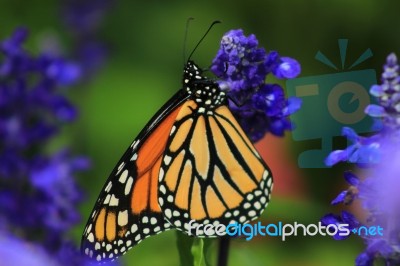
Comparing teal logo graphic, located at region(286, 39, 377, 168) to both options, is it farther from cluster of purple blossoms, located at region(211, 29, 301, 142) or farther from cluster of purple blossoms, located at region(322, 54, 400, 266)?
cluster of purple blossoms, located at region(322, 54, 400, 266)

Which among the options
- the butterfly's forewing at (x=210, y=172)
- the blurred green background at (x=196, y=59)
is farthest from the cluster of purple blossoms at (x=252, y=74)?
the blurred green background at (x=196, y=59)

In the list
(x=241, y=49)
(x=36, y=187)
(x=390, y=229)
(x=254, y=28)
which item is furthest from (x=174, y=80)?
(x=390, y=229)

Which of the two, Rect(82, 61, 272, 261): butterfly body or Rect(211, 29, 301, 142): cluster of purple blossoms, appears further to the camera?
Rect(82, 61, 272, 261): butterfly body

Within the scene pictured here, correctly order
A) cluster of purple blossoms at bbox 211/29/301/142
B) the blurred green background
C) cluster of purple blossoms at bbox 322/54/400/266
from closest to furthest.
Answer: cluster of purple blossoms at bbox 322/54/400/266, cluster of purple blossoms at bbox 211/29/301/142, the blurred green background

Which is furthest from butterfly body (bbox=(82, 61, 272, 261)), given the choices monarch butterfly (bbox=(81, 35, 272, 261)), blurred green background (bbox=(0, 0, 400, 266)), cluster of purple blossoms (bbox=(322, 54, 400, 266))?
blurred green background (bbox=(0, 0, 400, 266))

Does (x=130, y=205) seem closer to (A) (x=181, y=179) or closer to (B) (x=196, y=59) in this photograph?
(A) (x=181, y=179)

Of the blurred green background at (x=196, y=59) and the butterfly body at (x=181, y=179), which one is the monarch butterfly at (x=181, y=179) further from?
the blurred green background at (x=196, y=59)

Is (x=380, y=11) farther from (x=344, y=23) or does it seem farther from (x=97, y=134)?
(x=97, y=134)

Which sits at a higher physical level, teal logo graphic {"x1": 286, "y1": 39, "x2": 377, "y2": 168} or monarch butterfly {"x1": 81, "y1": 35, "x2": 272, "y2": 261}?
teal logo graphic {"x1": 286, "y1": 39, "x2": 377, "y2": 168}
